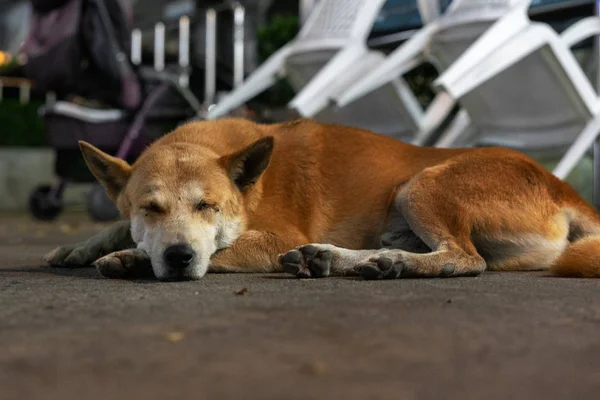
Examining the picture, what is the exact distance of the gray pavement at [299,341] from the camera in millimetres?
1472

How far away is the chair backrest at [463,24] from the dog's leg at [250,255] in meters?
2.84

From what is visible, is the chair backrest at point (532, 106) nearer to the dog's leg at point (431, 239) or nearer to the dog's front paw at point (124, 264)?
the dog's leg at point (431, 239)

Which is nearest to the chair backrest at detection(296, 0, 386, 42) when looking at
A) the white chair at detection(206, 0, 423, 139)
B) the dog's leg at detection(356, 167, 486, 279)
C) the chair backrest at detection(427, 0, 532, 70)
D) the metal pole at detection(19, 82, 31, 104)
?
the white chair at detection(206, 0, 423, 139)

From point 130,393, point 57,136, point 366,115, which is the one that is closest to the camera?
point 130,393

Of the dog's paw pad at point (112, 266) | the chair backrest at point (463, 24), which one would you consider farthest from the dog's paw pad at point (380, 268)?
the chair backrest at point (463, 24)

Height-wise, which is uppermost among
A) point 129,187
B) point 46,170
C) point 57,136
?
point 129,187

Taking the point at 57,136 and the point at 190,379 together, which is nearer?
the point at 190,379

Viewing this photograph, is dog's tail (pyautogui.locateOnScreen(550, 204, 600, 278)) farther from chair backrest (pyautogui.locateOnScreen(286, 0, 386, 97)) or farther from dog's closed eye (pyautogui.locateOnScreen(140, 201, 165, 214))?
chair backrest (pyautogui.locateOnScreen(286, 0, 386, 97))

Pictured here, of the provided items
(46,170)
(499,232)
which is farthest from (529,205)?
(46,170)

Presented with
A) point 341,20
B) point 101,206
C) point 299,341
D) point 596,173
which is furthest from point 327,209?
point 101,206

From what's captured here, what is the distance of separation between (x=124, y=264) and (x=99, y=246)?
0.60 metres

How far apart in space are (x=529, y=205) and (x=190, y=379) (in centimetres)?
221

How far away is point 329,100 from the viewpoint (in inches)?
241

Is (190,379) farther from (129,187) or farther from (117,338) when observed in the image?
(129,187)
